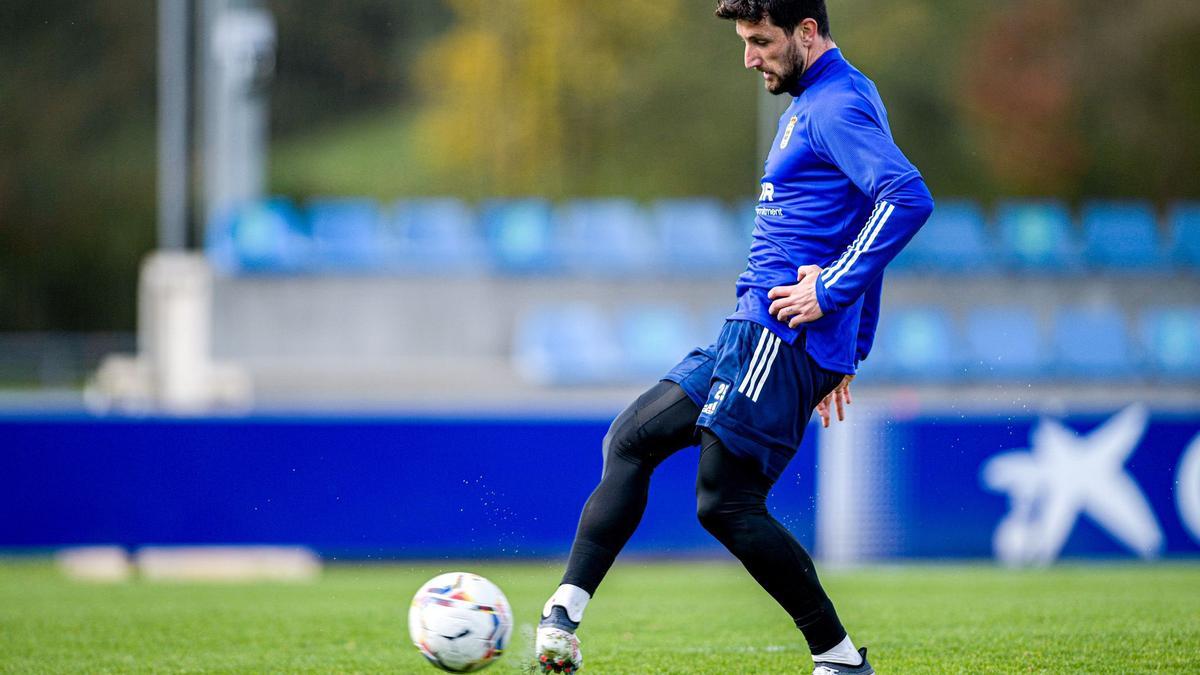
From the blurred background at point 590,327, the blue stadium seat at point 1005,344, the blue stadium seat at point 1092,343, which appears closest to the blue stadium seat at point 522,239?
the blurred background at point 590,327

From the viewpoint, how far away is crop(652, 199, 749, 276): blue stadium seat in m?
17.1

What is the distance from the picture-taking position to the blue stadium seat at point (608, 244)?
1700 cm

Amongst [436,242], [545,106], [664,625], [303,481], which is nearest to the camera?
[664,625]

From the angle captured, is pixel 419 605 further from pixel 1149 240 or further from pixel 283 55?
pixel 283 55

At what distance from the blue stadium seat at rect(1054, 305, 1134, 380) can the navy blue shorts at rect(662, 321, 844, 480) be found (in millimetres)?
12028

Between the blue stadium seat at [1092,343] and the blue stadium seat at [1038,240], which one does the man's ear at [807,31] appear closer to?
the blue stadium seat at [1092,343]

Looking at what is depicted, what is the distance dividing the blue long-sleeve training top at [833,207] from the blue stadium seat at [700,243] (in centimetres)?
1193

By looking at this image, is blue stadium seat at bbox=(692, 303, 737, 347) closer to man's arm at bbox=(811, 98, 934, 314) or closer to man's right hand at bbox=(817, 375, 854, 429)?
man's right hand at bbox=(817, 375, 854, 429)

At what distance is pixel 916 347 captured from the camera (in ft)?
53.1

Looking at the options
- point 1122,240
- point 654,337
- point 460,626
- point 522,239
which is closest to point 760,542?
point 460,626

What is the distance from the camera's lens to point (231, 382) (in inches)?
617

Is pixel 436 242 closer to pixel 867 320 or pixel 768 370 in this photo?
pixel 867 320

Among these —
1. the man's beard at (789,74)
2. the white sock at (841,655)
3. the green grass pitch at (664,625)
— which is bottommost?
the green grass pitch at (664,625)

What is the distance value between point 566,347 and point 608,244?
5.97ft
